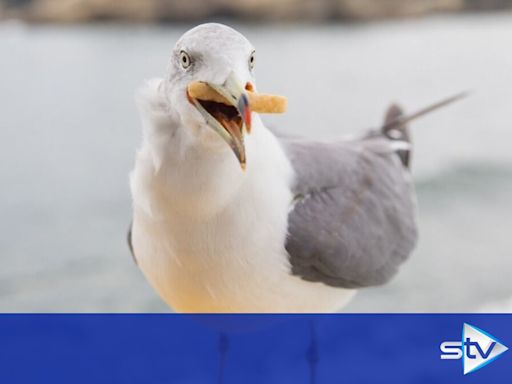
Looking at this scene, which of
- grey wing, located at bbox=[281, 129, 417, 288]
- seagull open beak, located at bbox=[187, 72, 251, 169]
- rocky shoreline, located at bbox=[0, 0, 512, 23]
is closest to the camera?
seagull open beak, located at bbox=[187, 72, 251, 169]

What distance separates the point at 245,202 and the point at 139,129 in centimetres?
12

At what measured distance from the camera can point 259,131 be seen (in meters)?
0.80

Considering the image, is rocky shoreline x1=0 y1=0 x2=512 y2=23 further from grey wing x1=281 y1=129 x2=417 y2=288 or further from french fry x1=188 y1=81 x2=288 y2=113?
french fry x1=188 y1=81 x2=288 y2=113

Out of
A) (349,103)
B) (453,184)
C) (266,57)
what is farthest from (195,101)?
(266,57)

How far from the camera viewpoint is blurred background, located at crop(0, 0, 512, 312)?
227 cm

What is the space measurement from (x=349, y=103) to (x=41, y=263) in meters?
1.79

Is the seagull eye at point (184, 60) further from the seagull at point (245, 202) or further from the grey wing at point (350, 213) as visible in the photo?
the grey wing at point (350, 213)

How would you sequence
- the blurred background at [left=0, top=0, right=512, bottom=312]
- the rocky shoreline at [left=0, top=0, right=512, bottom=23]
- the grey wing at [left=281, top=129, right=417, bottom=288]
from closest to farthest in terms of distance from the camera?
the grey wing at [left=281, top=129, right=417, bottom=288] < the blurred background at [left=0, top=0, right=512, bottom=312] < the rocky shoreline at [left=0, top=0, right=512, bottom=23]

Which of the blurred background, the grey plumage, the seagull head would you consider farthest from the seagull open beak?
the grey plumage

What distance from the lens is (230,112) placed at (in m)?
0.66

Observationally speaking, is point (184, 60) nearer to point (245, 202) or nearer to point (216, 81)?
point (216, 81)
